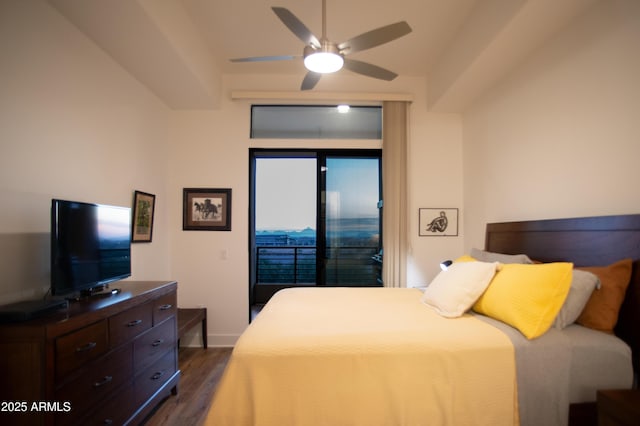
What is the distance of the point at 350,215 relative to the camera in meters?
3.60

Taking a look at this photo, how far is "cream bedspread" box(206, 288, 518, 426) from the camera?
124 centimetres

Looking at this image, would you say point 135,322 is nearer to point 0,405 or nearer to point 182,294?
point 0,405

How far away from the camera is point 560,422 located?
1287 millimetres

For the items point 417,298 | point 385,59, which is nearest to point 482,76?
point 385,59

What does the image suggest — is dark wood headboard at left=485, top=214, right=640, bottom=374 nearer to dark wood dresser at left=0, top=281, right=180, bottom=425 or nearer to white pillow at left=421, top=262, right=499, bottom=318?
white pillow at left=421, top=262, right=499, bottom=318

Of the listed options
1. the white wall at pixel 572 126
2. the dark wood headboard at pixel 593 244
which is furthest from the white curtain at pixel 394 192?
the dark wood headboard at pixel 593 244

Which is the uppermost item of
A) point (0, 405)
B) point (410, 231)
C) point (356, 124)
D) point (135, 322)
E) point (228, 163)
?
point (356, 124)

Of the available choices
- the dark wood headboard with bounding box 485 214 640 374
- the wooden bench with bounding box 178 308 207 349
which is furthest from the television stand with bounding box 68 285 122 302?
the dark wood headboard with bounding box 485 214 640 374

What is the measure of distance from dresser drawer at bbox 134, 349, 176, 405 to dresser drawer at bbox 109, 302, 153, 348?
31 cm

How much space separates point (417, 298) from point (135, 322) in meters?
1.97

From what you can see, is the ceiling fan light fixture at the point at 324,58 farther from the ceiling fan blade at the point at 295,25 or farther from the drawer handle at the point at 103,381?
the drawer handle at the point at 103,381

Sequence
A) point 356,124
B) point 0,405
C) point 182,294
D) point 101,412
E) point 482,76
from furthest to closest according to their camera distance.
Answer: point 356,124
point 182,294
point 482,76
point 101,412
point 0,405

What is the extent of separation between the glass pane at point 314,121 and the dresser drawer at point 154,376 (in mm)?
2508

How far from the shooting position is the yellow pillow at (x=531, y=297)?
4.55 ft
